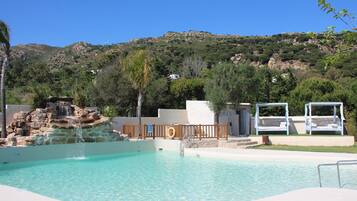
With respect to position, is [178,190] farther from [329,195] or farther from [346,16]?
[346,16]

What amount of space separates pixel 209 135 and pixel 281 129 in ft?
15.6

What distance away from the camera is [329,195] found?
7.34 metres

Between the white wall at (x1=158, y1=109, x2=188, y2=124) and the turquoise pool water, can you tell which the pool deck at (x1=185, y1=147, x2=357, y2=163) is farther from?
the white wall at (x1=158, y1=109, x2=188, y2=124)

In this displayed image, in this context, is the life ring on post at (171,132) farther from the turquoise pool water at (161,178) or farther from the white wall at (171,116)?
the turquoise pool water at (161,178)

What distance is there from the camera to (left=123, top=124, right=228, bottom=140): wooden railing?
2403cm

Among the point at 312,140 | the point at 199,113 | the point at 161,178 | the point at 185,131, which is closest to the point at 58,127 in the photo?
the point at 185,131

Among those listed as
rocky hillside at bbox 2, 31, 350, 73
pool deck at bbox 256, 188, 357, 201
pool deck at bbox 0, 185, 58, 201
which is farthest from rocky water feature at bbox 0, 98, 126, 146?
rocky hillside at bbox 2, 31, 350, 73

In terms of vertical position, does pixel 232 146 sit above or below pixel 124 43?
below

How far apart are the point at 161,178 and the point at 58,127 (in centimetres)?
926

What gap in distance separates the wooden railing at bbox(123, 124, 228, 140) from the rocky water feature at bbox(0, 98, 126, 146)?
2.36m

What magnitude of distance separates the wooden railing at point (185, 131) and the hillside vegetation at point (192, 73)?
8.46ft

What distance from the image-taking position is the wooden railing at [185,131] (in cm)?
2403

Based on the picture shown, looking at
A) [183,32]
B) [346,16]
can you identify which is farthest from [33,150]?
[183,32]

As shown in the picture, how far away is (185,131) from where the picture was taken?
24281 millimetres
